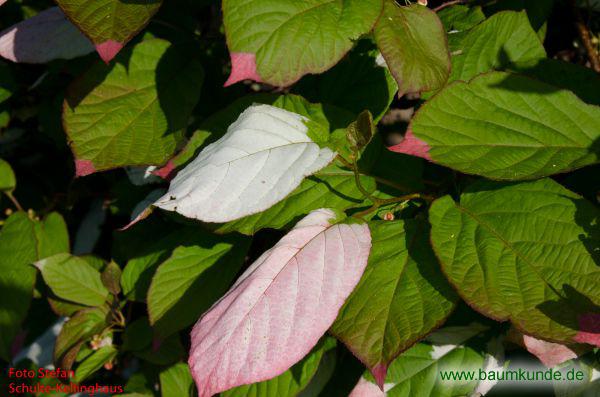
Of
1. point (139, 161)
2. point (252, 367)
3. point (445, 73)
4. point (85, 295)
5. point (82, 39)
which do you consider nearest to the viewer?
point (252, 367)

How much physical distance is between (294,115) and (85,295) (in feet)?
2.50

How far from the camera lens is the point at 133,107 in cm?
113

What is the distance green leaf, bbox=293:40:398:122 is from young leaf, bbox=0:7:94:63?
1.59 feet

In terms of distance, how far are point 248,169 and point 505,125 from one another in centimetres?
42

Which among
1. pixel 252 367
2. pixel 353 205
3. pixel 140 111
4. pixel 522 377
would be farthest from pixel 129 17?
pixel 522 377

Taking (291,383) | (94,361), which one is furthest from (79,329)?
(291,383)

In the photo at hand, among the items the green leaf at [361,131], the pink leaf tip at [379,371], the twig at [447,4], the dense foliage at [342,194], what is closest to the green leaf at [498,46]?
the dense foliage at [342,194]

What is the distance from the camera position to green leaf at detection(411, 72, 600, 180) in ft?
2.89

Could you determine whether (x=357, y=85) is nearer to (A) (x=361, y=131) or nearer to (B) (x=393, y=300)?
(A) (x=361, y=131)

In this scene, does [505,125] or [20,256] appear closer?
[505,125]

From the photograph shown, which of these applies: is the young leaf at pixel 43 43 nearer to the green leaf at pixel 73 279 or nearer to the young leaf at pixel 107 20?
the young leaf at pixel 107 20

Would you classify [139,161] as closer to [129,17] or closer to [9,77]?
[129,17]

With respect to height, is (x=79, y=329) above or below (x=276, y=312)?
below

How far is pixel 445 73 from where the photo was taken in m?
0.82
